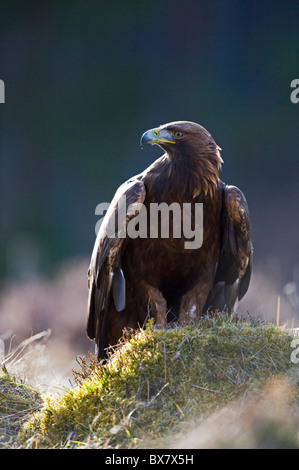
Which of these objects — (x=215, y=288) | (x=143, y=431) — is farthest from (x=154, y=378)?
(x=215, y=288)

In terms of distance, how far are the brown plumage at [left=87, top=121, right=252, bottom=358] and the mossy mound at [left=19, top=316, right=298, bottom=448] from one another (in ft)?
2.54

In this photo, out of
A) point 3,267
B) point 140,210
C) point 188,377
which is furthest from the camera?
point 3,267

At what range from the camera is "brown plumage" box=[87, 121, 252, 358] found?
3807 mm

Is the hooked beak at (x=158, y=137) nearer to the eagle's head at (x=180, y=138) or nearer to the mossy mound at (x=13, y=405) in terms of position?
the eagle's head at (x=180, y=138)

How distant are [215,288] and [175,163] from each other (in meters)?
0.95

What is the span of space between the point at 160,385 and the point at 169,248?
118 centimetres

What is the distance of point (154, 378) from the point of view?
9.27 feet

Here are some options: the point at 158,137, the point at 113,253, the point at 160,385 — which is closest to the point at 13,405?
the point at 160,385

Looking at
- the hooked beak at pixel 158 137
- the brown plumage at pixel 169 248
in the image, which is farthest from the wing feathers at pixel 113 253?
the hooked beak at pixel 158 137

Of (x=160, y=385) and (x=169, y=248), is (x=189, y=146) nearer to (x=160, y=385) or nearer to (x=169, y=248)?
(x=169, y=248)

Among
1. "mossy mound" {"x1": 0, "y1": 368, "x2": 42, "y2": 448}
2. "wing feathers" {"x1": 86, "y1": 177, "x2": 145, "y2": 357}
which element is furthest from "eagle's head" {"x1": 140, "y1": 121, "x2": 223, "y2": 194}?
"mossy mound" {"x1": 0, "y1": 368, "x2": 42, "y2": 448}
